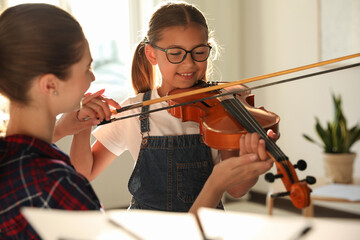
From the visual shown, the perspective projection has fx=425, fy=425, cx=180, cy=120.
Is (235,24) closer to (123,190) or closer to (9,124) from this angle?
(123,190)

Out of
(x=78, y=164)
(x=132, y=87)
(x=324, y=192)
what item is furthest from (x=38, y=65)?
(x=324, y=192)

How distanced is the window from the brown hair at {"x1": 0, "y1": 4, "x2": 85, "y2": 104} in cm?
246

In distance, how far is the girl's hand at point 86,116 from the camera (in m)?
1.16

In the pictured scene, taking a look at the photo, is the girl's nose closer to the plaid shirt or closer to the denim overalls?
the denim overalls

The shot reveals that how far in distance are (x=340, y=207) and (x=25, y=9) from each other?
2875 millimetres

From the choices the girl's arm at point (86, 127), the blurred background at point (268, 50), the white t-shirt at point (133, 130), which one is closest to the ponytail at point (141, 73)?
the white t-shirt at point (133, 130)

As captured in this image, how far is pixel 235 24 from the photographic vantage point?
3674mm

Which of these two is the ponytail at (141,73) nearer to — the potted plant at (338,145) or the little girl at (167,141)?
the little girl at (167,141)

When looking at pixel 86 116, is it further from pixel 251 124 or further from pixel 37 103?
pixel 251 124

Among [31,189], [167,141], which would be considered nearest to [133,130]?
[167,141]

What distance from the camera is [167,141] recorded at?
127 centimetres

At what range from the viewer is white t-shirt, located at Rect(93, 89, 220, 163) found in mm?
1293

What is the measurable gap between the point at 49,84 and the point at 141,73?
0.63 meters

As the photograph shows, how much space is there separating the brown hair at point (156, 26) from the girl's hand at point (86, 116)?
0.81 feet
